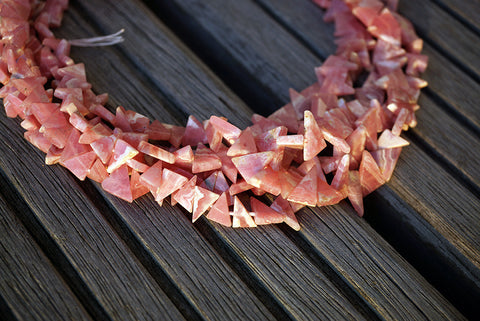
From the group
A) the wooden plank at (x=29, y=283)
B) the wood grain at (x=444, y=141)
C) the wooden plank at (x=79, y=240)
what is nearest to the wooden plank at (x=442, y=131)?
the wood grain at (x=444, y=141)

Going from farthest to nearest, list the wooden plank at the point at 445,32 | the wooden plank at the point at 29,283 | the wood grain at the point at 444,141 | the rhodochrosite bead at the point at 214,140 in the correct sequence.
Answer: the wooden plank at the point at 445,32 < the wood grain at the point at 444,141 < the rhodochrosite bead at the point at 214,140 < the wooden plank at the point at 29,283

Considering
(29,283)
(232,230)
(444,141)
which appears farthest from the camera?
(444,141)

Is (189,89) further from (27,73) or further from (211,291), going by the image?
(211,291)

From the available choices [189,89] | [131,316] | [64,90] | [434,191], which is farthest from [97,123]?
[434,191]

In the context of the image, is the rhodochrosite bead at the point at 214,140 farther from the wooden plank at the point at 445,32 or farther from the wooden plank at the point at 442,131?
the wooden plank at the point at 445,32

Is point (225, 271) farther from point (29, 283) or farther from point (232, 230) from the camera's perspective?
point (29, 283)

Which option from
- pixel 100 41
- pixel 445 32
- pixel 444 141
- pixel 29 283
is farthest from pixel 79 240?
pixel 445 32

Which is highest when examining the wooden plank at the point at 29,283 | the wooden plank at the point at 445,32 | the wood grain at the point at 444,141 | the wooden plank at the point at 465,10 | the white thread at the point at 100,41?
the wooden plank at the point at 465,10
